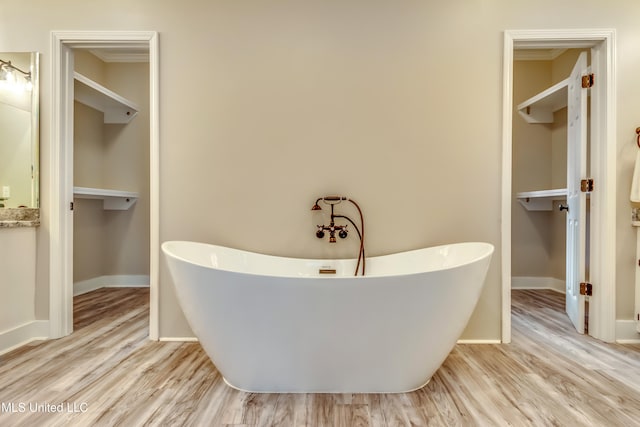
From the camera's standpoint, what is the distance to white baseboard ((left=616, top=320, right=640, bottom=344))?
2.33 metres

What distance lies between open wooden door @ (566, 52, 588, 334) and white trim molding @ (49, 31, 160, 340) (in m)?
2.91

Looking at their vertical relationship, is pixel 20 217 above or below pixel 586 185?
below

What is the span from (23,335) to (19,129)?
1.34 metres

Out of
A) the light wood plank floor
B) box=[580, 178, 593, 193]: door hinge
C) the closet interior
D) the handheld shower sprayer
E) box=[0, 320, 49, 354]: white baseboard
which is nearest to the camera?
the light wood plank floor

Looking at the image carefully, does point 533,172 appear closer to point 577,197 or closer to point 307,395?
point 577,197

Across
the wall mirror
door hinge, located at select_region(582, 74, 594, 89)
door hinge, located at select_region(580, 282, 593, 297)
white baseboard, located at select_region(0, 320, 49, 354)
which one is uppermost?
door hinge, located at select_region(582, 74, 594, 89)

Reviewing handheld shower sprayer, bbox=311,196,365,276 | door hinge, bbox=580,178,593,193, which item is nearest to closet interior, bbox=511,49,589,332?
door hinge, bbox=580,178,593,193

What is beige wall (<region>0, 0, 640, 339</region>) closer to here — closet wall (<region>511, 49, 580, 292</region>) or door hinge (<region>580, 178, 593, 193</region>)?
door hinge (<region>580, 178, 593, 193</region>)

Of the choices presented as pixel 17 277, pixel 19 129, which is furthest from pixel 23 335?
pixel 19 129

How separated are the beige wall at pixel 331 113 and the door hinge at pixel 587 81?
0.15m

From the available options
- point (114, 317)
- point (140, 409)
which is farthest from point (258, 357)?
point (114, 317)

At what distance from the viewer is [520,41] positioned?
2350 millimetres

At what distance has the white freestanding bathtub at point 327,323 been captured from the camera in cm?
149

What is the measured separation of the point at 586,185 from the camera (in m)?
2.44
